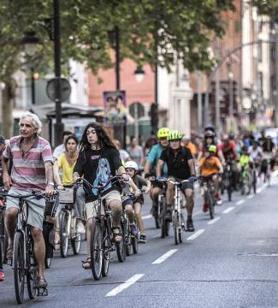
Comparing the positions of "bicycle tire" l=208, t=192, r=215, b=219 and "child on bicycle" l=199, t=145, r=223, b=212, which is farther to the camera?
"child on bicycle" l=199, t=145, r=223, b=212

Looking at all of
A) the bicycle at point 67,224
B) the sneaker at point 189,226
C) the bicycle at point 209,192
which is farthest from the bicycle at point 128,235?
the bicycle at point 209,192

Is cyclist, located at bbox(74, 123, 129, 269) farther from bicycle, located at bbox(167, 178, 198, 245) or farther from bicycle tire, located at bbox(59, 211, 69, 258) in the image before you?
bicycle, located at bbox(167, 178, 198, 245)

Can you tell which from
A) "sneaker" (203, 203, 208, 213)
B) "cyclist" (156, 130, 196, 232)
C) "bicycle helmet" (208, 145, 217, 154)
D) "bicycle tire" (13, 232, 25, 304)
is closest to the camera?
"bicycle tire" (13, 232, 25, 304)

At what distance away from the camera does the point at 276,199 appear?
34.8 meters

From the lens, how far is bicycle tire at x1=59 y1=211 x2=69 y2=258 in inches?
701

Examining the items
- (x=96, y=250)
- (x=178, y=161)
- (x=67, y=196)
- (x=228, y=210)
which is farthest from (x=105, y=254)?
(x=228, y=210)

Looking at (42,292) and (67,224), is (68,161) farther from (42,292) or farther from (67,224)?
(42,292)

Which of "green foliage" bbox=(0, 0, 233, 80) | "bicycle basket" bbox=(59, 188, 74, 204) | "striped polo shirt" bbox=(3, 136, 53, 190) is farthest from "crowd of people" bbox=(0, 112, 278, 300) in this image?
"green foliage" bbox=(0, 0, 233, 80)

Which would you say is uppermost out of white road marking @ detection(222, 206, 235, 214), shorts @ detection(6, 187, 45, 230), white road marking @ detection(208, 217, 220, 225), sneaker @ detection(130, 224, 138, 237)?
shorts @ detection(6, 187, 45, 230)

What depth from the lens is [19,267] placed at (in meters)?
12.1

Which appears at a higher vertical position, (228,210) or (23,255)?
(23,255)

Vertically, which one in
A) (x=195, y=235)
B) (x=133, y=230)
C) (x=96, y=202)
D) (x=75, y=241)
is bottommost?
(x=195, y=235)

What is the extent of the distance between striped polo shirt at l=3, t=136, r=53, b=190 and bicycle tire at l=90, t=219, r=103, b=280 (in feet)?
5.65

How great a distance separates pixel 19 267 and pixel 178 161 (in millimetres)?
8150
